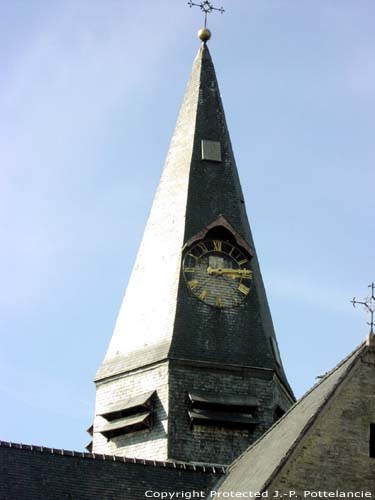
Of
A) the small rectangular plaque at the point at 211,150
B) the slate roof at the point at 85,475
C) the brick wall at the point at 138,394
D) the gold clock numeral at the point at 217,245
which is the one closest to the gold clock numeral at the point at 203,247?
the gold clock numeral at the point at 217,245

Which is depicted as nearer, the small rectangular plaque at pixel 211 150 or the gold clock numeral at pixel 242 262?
the gold clock numeral at pixel 242 262

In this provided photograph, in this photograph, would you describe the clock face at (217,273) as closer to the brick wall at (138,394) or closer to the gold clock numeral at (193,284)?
the gold clock numeral at (193,284)

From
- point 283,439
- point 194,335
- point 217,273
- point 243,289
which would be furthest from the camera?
point 243,289

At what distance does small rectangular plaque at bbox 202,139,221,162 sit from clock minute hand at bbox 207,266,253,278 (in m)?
3.52

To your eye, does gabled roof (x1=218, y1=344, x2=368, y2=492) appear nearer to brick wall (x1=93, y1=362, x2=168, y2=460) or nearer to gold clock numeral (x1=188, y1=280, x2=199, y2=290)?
brick wall (x1=93, y1=362, x2=168, y2=460)

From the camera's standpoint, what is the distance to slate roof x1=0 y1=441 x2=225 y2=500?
31000mm

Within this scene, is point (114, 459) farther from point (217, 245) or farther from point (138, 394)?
point (217, 245)

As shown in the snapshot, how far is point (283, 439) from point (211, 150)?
13364 mm

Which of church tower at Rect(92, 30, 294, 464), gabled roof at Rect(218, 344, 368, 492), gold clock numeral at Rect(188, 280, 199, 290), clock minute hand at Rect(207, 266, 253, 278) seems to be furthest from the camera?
clock minute hand at Rect(207, 266, 253, 278)

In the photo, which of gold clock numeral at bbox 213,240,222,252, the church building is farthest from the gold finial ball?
gold clock numeral at bbox 213,240,222,252

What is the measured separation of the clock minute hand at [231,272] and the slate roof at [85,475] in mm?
6915

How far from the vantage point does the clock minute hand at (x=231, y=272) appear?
3856 centimetres

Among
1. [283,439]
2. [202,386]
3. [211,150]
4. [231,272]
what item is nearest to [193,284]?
[231,272]

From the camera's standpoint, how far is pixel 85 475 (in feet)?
104
